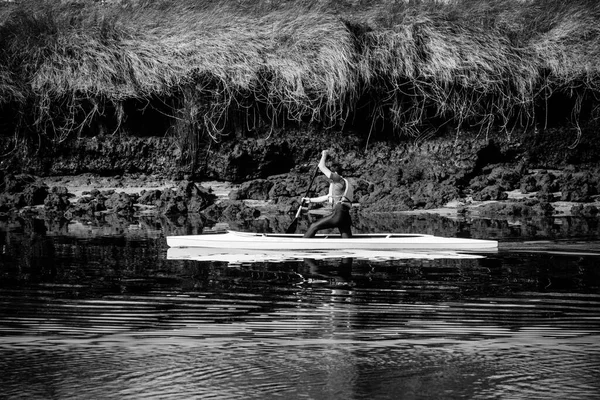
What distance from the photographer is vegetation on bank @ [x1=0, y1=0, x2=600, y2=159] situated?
814 inches

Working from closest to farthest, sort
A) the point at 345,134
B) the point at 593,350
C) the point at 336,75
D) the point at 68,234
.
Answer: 1. the point at 593,350
2. the point at 68,234
3. the point at 336,75
4. the point at 345,134

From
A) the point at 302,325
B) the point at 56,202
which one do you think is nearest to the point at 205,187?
the point at 56,202

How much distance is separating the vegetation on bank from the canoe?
6057 mm

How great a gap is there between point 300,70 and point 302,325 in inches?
470

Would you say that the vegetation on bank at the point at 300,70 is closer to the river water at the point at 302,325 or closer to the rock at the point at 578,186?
the rock at the point at 578,186

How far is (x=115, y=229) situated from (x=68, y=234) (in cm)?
94

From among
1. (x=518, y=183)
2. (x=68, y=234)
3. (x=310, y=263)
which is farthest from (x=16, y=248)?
(x=518, y=183)

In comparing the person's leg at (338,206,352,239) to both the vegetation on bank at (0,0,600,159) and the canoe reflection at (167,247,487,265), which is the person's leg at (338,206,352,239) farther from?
the vegetation on bank at (0,0,600,159)

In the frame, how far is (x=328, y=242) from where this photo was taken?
48.7ft

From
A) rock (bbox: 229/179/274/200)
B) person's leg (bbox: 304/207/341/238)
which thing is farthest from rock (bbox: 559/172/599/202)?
person's leg (bbox: 304/207/341/238)

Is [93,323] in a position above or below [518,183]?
below

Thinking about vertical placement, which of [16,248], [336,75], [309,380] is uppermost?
[336,75]

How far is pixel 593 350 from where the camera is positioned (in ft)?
26.6

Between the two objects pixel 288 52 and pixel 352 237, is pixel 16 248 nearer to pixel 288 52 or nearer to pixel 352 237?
pixel 352 237
